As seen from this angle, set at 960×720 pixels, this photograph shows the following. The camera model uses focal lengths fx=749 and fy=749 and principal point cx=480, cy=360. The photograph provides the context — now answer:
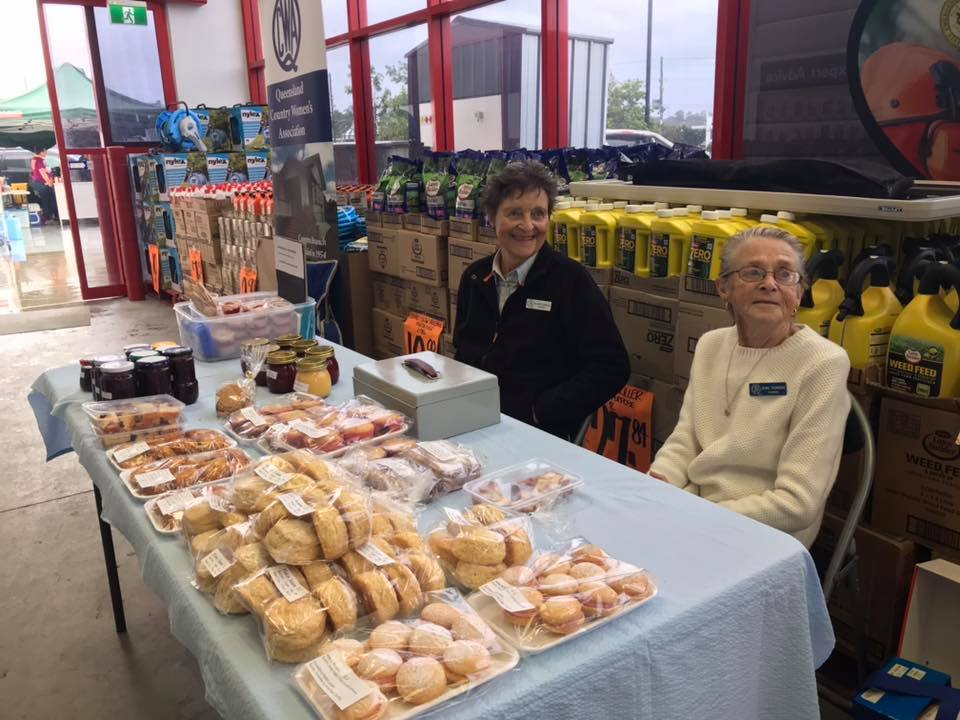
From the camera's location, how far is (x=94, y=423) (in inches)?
73.2

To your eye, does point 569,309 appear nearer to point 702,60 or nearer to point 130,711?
point 130,711

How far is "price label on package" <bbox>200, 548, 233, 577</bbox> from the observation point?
118 cm

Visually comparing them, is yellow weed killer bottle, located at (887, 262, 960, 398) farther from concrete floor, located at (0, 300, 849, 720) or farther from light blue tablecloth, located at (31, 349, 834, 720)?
concrete floor, located at (0, 300, 849, 720)

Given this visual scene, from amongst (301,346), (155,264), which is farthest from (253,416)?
(155,264)

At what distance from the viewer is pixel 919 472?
6.63 ft

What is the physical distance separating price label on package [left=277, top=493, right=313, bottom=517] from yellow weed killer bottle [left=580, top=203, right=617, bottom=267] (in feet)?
6.55

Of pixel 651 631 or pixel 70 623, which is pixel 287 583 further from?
pixel 70 623

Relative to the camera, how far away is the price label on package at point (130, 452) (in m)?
1.71

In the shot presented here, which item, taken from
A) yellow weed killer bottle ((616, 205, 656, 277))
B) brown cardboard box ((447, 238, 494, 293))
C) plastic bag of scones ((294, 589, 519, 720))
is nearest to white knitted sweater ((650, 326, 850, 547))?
yellow weed killer bottle ((616, 205, 656, 277))

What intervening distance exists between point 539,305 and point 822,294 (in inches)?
34.7

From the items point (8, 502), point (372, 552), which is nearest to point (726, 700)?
point (372, 552)

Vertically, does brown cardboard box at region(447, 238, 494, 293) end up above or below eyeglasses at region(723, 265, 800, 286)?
below

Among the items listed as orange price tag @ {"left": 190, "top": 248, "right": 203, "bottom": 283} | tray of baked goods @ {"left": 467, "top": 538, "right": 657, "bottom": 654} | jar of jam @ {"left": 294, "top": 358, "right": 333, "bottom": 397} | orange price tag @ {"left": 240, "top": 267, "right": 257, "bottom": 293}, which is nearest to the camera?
tray of baked goods @ {"left": 467, "top": 538, "right": 657, "bottom": 654}

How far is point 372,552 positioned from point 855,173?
1.94 meters
